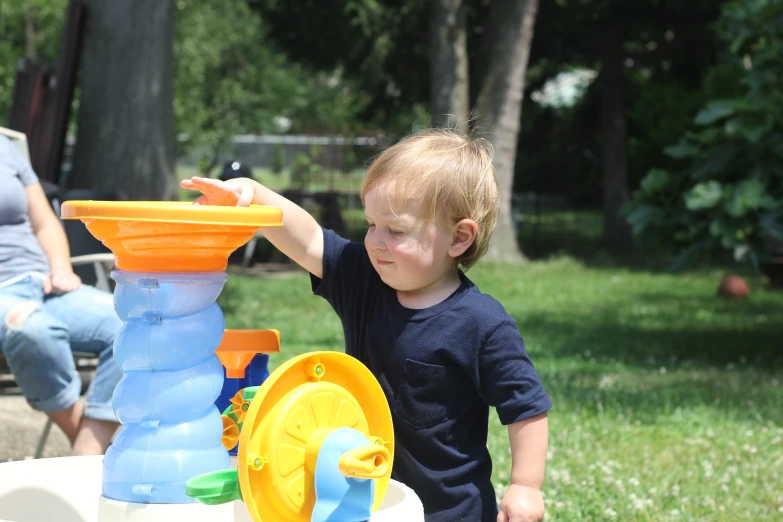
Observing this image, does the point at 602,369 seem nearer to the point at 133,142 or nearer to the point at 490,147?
the point at 490,147

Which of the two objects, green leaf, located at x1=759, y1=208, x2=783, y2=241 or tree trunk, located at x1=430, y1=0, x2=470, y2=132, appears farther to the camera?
tree trunk, located at x1=430, y1=0, x2=470, y2=132

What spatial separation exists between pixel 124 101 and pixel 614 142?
947 cm

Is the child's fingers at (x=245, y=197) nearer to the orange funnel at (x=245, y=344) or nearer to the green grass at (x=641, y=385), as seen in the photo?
the orange funnel at (x=245, y=344)

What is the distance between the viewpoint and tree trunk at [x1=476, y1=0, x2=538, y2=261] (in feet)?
43.6

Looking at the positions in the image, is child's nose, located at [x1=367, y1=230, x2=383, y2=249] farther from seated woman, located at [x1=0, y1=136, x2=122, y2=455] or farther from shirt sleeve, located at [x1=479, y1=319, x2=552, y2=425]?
seated woman, located at [x1=0, y1=136, x2=122, y2=455]

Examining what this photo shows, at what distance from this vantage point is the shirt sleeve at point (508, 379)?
6.90 ft

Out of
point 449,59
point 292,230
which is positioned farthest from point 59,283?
point 449,59

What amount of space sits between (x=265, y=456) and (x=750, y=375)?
479 centimetres

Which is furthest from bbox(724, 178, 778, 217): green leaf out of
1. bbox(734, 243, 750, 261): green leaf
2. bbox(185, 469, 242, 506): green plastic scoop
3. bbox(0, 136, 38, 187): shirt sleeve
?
bbox(185, 469, 242, 506): green plastic scoop

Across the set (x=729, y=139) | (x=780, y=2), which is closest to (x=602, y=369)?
(x=729, y=139)

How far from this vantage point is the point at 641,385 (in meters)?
5.48

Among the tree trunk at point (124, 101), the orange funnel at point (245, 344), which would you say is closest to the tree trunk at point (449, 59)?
the tree trunk at point (124, 101)

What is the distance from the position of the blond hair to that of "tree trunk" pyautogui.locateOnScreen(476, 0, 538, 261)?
11020 millimetres

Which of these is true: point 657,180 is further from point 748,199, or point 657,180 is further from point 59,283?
point 59,283
